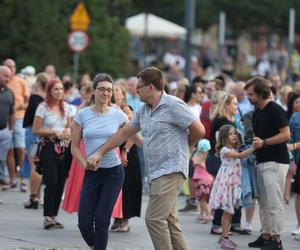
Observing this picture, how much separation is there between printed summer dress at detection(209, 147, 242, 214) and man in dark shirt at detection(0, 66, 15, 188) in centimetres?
430

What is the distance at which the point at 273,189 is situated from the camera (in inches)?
486

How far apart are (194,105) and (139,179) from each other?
12.9ft

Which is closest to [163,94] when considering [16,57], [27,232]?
[27,232]

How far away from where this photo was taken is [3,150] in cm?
1678

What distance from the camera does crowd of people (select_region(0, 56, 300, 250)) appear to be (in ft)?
32.8

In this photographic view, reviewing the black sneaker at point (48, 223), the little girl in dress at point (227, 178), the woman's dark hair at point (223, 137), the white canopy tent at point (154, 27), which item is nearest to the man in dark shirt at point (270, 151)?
the little girl in dress at point (227, 178)

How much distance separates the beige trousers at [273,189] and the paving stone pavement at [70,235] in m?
0.67

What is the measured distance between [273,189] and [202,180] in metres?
3.13

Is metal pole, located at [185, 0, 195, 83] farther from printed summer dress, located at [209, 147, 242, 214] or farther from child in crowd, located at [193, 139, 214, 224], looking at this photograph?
printed summer dress, located at [209, 147, 242, 214]

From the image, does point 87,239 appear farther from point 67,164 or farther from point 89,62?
point 89,62

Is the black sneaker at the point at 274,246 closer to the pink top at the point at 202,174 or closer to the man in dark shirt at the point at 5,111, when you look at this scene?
the pink top at the point at 202,174

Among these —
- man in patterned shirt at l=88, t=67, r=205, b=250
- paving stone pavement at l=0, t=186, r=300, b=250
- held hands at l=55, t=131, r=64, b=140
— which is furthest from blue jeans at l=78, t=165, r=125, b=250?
held hands at l=55, t=131, r=64, b=140

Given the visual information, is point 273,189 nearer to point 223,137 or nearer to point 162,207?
point 223,137

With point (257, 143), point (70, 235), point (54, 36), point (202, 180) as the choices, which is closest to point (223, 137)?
point (257, 143)
